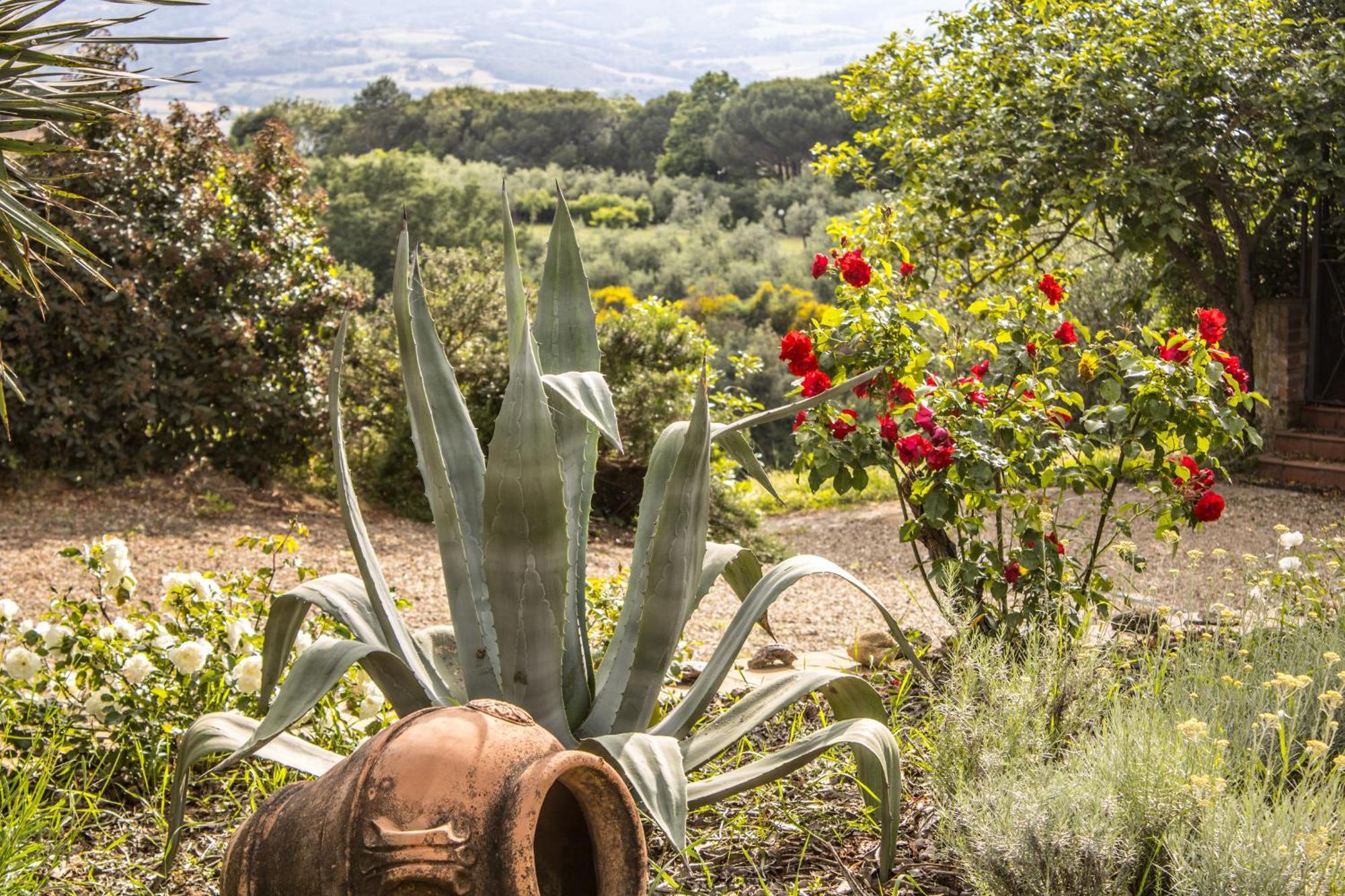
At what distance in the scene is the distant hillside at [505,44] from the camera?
4731cm

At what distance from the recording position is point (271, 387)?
741 cm

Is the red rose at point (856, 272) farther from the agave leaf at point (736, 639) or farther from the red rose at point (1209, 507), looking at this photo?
the agave leaf at point (736, 639)

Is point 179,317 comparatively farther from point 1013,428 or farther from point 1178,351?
point 1178,351

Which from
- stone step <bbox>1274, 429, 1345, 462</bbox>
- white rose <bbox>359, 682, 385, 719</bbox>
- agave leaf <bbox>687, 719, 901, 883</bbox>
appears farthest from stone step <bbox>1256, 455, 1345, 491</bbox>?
white rose <bbox>359, 682, 385, 719</bbox>

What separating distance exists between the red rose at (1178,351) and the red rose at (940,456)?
2.33ft

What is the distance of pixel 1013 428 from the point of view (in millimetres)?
3307

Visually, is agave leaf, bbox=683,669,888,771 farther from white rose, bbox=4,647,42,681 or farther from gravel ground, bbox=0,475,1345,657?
gravel ground, bbox=0,475,1345,657

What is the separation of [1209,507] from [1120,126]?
18.5 feet

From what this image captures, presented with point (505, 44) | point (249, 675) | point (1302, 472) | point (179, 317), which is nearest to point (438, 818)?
point (249, 675)

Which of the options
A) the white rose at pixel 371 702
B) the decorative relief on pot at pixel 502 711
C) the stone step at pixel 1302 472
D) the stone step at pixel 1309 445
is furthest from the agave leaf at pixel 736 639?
the stone step at pixel 1309 445

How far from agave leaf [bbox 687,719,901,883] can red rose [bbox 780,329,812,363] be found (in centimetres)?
145

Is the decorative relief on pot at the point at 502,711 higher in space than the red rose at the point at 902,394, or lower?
lower

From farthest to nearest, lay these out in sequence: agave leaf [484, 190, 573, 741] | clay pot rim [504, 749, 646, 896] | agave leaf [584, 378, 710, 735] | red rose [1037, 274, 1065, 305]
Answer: red rose [1037, 274, 1065, 305], agave leaf [584, 378, 710, 735], agave leaf [484, 190, 573, 741], clay pot rim [504, 749, 646, 896]

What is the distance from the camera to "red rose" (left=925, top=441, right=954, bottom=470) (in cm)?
314
